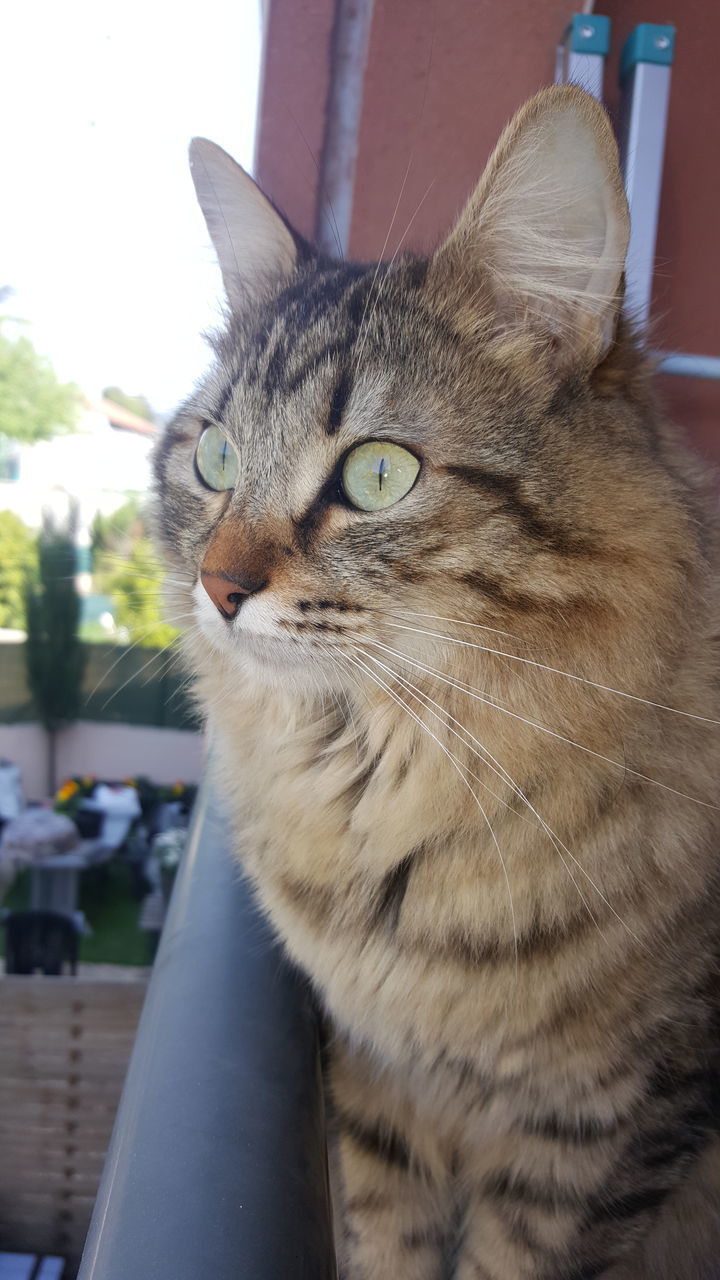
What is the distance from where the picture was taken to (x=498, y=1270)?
858 mm

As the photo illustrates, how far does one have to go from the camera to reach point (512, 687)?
769mm

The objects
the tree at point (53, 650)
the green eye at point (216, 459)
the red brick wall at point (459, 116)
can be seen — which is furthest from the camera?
the tree at point (53, 650)

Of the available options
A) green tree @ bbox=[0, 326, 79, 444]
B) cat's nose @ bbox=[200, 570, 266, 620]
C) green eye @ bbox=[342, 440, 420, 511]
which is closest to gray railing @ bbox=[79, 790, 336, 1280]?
cat's nose @ bbox=[200, 570, 266, 620]

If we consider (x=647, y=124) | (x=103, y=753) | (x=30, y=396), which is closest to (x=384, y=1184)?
(x=647, y=124)

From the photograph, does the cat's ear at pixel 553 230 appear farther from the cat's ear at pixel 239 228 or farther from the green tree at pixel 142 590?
the green tree at pixel 142 590

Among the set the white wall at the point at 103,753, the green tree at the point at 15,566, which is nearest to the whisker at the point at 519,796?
the green tree at the point at 15,566

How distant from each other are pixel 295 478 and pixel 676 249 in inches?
47.0

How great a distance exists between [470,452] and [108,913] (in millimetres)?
4325

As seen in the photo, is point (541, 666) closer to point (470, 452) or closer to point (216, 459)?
point (470, 452)

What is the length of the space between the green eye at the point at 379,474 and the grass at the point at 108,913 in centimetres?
384

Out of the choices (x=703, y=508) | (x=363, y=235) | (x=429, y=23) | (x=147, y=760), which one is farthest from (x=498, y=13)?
(x=147, y=760)

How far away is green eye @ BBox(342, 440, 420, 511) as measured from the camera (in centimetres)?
77

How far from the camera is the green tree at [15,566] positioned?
429cm

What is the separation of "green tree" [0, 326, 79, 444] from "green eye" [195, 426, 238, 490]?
301cm
